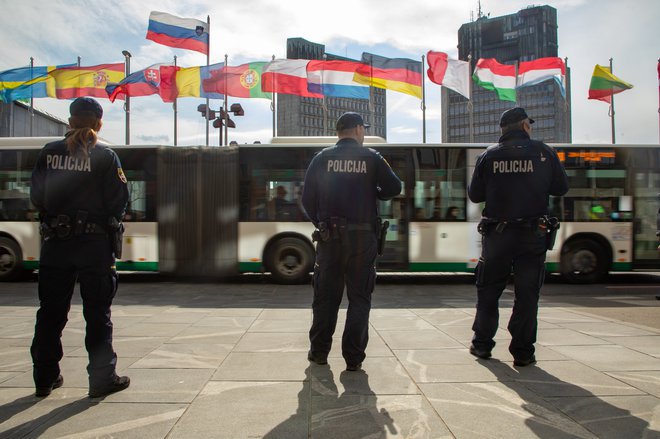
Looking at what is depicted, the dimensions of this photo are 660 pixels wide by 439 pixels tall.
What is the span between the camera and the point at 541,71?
19.5 meters

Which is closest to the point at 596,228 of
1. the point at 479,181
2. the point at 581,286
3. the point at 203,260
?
the point at 581,286

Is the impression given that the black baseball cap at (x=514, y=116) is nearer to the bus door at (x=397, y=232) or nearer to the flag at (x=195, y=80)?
the bus door at (x=397, y=232)

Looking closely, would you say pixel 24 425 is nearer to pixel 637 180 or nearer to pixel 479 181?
pixel 479 181

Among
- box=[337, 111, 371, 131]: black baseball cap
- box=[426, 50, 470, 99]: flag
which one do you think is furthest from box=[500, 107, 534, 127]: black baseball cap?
box=[426, 50, 470, 99]: flag

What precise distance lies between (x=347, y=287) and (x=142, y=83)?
57.3ft

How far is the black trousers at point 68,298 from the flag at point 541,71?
19.8 metres

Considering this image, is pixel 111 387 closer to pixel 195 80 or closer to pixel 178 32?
pixel 195 80

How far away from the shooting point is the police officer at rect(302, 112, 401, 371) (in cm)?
379

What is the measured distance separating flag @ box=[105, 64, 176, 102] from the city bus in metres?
8.96

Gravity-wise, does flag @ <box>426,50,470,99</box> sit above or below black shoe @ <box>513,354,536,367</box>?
above

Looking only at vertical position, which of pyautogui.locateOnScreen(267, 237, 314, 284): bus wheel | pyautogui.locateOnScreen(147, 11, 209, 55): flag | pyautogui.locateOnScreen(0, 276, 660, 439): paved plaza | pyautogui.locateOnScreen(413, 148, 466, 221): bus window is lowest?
pyautogui.locateOnScreen(0, 276, 660, 439): paved plaza

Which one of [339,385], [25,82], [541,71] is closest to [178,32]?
[25,82]

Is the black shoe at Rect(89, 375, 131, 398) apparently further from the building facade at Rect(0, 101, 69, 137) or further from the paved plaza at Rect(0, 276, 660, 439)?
the building facade at Rect(0, 101, 69, 137)

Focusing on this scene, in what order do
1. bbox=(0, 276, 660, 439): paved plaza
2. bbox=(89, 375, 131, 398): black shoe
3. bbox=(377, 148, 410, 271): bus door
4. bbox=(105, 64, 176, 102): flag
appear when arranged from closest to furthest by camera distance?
bbox=(0, 276, 660, 439): paved plaza
bbox=(89, 375, 131, 398): black shoe
bbox=(377, 148, 410, 271): bus door
bbox=(105, 64, 176, 102): flag
